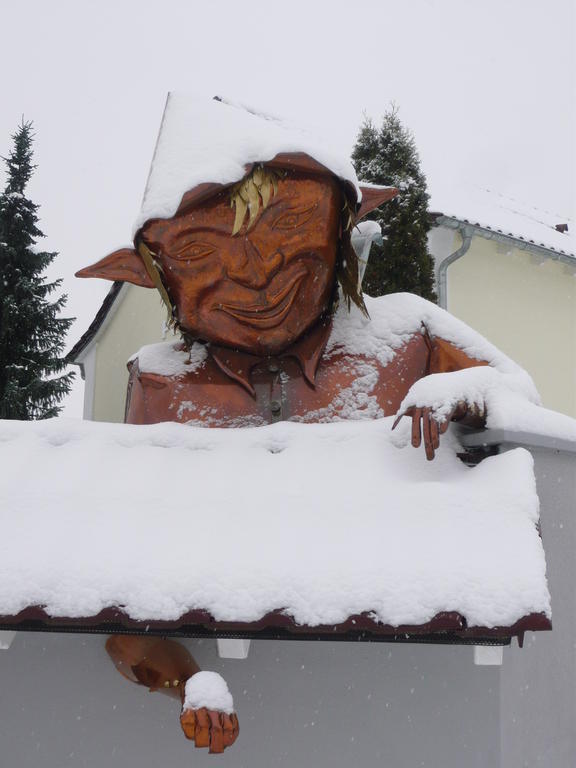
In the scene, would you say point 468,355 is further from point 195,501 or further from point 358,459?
point 195,501

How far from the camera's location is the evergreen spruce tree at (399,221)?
652cm

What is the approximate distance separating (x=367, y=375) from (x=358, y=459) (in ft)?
2.13

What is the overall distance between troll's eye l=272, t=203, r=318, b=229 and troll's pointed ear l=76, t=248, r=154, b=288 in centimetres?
55

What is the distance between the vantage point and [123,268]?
2.73 metres

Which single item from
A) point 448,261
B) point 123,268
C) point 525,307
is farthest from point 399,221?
point 123,268

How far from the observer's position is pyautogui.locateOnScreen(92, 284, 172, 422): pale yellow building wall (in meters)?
7.50

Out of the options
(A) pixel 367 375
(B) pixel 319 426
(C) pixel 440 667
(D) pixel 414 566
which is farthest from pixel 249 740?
(A) pixel 367 375

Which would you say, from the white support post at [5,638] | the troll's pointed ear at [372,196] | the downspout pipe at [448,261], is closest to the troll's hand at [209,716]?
the white support post at [5,638]

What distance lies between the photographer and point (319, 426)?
2.21 meters

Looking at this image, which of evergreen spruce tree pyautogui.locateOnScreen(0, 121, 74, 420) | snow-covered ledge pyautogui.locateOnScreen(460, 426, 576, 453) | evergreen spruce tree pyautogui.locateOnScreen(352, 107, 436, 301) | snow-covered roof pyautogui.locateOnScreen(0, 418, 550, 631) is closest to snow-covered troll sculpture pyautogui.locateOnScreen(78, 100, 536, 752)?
snow-covered ledge pyautogui.locateOnScreen(460, 426, 576, 453)

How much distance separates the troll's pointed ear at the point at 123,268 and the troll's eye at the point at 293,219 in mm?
548

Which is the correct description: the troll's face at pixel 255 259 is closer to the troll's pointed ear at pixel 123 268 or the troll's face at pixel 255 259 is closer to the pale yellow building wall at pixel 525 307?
the troll's pointed ear at pixel 123 268

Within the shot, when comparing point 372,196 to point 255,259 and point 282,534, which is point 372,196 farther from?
point 282,534

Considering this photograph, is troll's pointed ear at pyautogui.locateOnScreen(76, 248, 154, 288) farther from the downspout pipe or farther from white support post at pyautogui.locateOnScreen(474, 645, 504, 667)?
the downspout pipe
